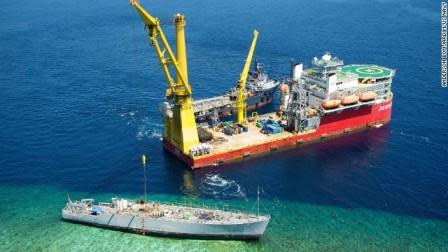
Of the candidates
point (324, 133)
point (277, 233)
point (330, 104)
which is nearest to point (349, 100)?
point (330, 104)

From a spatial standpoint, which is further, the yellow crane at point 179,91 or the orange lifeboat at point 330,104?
the orange lifeboat at point 330,104

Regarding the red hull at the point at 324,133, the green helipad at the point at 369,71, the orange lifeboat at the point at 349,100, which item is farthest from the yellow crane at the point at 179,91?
the green helipad at the point at 369,71

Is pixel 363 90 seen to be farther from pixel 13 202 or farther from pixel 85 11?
pixel 85 11

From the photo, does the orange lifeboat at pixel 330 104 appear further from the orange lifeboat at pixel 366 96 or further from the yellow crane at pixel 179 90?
the yellow crane at pixel 179 90

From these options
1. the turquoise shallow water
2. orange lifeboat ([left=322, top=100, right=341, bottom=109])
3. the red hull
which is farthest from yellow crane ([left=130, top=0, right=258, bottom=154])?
orange lifeboat ([left=322, top=100, right=341, bottom=109])

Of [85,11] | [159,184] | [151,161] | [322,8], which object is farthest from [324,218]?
[85,11]

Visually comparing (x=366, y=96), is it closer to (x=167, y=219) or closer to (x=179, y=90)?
(x=179, y=90)

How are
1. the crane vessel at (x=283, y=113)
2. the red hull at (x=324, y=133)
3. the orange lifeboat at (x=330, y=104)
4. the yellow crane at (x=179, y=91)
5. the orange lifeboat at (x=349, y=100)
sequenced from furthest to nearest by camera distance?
the orange lifeboat at (x=349, y=100)
the orange lifeboat at (x=330, y=104)
the red hull at (x=324, y=133)
the crane vessel at (x=283, y=113)
the yellow crane at (x=179, y=91)
